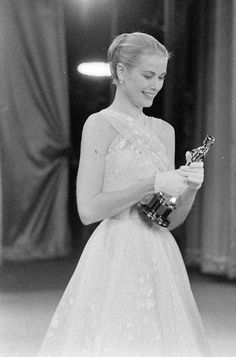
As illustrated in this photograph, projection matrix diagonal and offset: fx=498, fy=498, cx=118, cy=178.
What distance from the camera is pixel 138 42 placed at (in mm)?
744

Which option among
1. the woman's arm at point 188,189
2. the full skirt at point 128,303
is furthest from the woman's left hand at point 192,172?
the full skirt at point 128,303

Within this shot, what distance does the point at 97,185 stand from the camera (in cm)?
74

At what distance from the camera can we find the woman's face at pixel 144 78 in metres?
0.75

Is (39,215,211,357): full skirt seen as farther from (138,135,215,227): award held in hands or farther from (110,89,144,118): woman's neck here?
(110,89,144,118): woman's neck

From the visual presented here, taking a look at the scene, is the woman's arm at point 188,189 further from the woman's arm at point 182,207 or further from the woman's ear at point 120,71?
the woman's ear at point 120,71

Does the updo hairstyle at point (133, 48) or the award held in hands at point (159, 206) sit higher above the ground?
the updo hairstyle at point (133, 48)

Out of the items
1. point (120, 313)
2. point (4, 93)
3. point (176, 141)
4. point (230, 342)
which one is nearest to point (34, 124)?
point (4, 93)

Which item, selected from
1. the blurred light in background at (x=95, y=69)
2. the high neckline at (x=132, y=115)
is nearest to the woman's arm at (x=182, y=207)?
the high neckline at (x=132, y=115)

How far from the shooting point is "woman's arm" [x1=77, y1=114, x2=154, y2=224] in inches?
28.6

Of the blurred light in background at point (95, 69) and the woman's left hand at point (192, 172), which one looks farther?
the blurred light in background at point (95, 69)

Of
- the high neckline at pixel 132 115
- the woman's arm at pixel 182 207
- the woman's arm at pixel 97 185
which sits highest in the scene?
the high neckline at pixel 132 115

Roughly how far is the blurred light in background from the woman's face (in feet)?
0.27

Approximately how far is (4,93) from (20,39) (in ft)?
0.32

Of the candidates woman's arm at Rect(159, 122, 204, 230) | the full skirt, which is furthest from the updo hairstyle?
the full skirt
